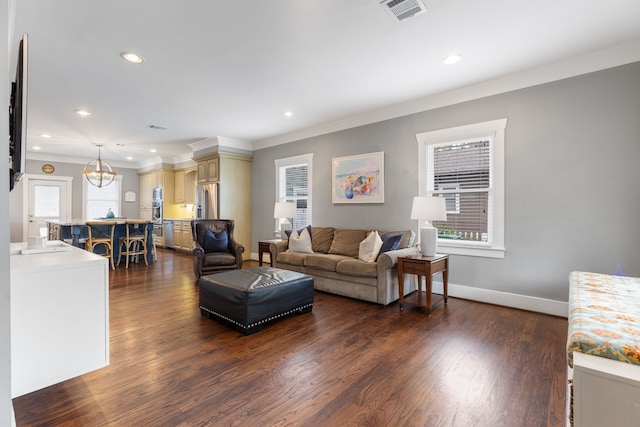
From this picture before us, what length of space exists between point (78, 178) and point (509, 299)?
1056 centimetres

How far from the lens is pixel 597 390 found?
1062 mm

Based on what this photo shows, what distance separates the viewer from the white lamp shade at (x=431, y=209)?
11.2 ft

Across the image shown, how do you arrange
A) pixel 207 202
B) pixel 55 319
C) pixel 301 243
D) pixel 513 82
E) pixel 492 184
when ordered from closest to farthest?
pixel 55 319 < pixel 513 82 < pixel 492 184 < pixel 301 243 < pixel 207 202

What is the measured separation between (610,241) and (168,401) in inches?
155

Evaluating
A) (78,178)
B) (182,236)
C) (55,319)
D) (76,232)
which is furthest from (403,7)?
(78,178)

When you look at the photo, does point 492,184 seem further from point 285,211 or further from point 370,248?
point 285,211

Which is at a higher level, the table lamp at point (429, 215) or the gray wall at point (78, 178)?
the gray wall at point (78, 178)

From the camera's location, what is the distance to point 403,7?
222cm

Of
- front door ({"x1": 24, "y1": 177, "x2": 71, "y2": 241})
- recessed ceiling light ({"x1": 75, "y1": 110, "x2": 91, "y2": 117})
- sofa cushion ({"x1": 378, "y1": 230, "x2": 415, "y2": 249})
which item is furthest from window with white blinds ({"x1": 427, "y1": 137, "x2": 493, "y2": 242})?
front door ({"x1": 24, "y1": 177, "x2": 71, "y2": 241})

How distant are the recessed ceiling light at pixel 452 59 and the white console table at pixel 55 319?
3.34m

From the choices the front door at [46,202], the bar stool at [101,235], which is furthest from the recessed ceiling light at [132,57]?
the front door at [46,202]

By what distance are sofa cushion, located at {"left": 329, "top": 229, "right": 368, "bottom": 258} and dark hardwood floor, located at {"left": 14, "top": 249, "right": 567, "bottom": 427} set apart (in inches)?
48.6

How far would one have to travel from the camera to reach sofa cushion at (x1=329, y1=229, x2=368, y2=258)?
440cm

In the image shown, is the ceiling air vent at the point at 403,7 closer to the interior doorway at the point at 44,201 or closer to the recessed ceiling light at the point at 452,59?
the recessed ceiling light at the point at 452,59
